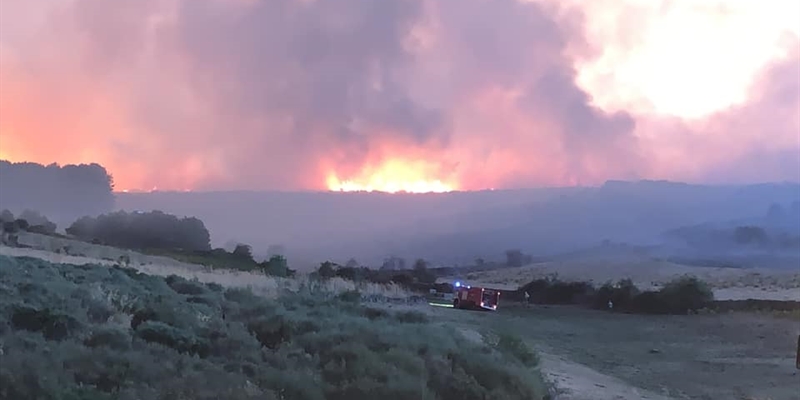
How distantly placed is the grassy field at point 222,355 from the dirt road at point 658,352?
3.95 metres

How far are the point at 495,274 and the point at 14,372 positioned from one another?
11091cm

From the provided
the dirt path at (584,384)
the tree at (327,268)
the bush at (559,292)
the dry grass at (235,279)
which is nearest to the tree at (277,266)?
the tree at (327,268)

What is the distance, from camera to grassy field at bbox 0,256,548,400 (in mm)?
10172

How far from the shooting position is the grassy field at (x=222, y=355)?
1017cm

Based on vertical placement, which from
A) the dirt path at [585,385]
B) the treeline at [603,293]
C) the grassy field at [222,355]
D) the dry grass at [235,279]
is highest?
the treeline at [603,293]

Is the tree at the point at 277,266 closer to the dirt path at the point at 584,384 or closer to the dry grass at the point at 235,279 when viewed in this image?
the dry grass at the point at 235,279

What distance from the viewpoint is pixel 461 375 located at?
13.5 metres

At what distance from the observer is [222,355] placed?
42.2 feet

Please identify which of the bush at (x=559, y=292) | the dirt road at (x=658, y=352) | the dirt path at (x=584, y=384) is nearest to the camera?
the dirt path at (x=584, y=384)

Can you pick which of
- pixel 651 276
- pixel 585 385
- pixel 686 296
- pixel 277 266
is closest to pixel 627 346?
pixel 585 385

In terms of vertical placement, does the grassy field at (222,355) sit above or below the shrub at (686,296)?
below

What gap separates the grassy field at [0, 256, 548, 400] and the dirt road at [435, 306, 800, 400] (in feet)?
13.0

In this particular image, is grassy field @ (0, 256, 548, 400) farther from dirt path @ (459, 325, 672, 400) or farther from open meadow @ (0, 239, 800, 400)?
dirt path @ (459, 325, 672, 400)

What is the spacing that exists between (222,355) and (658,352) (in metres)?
22.4
